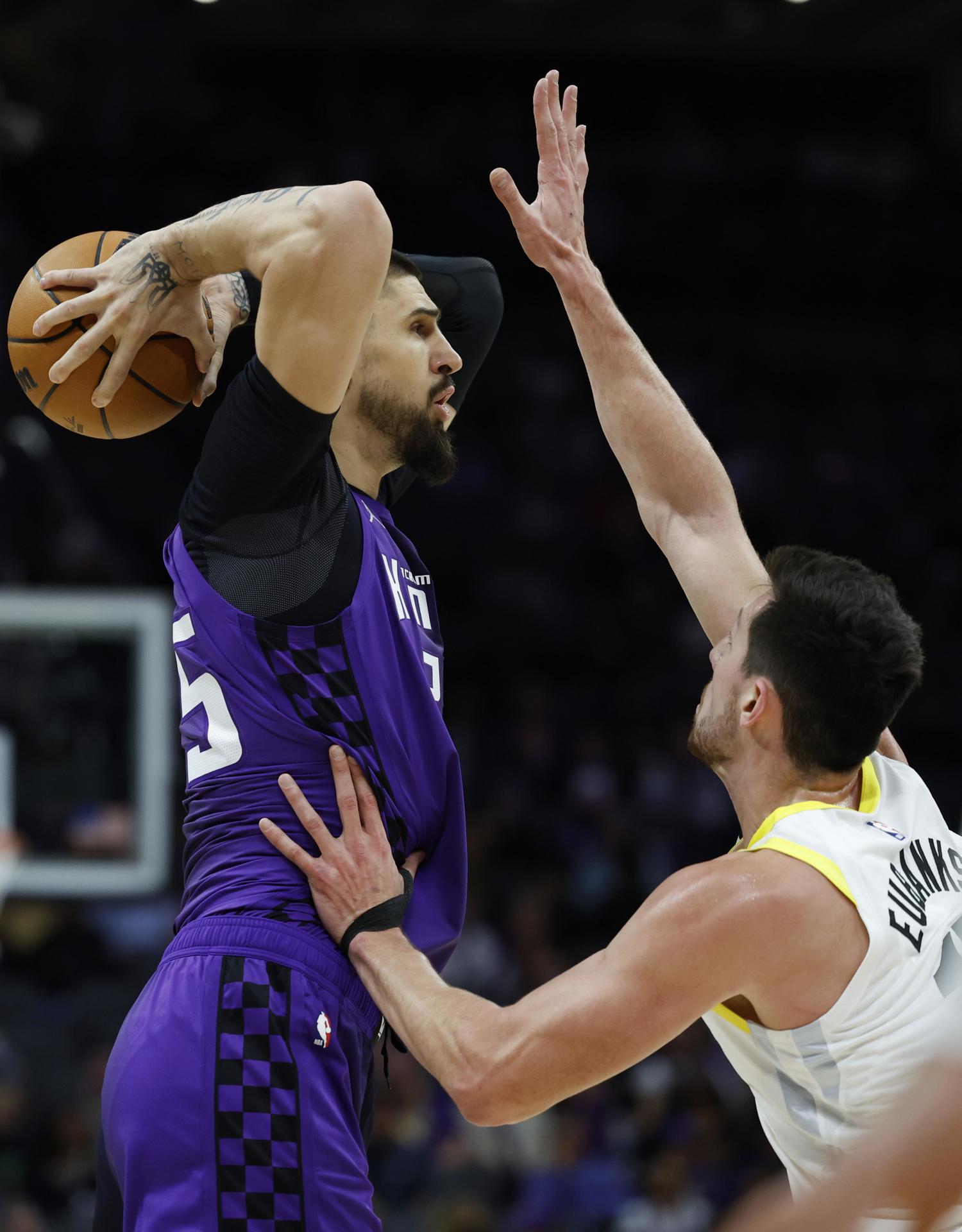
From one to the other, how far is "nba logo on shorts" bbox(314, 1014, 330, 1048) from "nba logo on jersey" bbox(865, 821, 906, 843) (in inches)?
44.3

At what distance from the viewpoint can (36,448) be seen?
33.4 feet

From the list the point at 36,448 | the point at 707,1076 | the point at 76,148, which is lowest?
the point at 707,1076

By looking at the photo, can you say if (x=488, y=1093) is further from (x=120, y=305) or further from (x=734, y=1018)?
(x=120, y=305)

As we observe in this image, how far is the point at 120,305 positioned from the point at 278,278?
413 mm

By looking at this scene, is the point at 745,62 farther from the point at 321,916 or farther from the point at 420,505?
the point at 321,916

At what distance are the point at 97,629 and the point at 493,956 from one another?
401 centimetres

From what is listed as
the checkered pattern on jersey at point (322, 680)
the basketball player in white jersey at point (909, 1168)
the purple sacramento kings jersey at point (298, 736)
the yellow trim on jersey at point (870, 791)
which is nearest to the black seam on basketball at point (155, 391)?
the purple sacramento kings jersey at point (298, 736)

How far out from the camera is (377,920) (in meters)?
2.98

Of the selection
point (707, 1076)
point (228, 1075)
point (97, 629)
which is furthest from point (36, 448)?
point (228, 1075)

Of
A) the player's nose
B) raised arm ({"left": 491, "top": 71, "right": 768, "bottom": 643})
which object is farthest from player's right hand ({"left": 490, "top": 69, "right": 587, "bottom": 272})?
the player's nose

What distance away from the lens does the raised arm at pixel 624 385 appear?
3.88 m

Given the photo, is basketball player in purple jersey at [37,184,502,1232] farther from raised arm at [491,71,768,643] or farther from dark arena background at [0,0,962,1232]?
dark arena background at [0,0,962,1232]

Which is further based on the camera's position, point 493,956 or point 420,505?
point 420,505

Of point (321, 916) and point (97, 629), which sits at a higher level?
point (321, 916)
